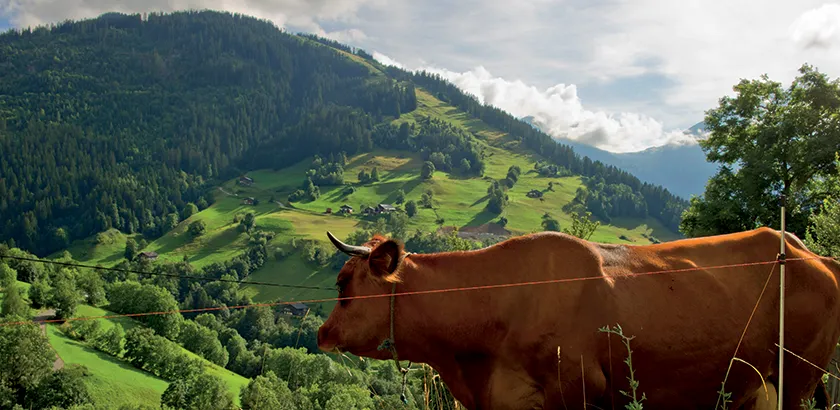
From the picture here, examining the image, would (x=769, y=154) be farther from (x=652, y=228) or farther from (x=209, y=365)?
(x=652, y=228)

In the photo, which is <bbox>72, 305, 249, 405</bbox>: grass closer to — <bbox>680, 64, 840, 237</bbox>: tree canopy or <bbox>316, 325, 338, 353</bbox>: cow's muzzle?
<bbox>680, 64, 840, 237</bbox>: tree canopy

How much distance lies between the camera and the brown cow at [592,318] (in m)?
4.66

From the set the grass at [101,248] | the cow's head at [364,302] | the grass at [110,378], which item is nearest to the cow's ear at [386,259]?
the cow's head at [364,302]

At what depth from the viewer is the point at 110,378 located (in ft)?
225

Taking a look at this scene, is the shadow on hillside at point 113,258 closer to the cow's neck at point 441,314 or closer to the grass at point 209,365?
the grass at point 209,365

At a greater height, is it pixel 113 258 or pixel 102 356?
pixel 102 356

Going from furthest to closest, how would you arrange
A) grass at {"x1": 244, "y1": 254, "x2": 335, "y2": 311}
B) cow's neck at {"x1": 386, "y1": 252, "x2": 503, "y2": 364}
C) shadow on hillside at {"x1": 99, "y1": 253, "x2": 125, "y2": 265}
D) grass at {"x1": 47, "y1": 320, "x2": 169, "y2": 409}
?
shadow on hillside at {"x1": 99, "y1": 253, "x2": 125, "y2": 265} → grass at {"x1": 244, "y1": 254, "x2": 335, "y2": 311} → grass at {"x1": 47, "y1": 320, "x2": 169, "y2": 409} → cow's neck at {"x1": 386, "y1": 252, "x2": 503, "y2": 364}

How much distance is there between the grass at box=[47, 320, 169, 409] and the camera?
63.6 metres

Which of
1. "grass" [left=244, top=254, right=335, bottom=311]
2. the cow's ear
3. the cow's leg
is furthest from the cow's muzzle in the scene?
"grass" [left=244, top=254, right=335, bottom=311]

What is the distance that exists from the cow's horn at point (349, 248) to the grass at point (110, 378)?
6676cm

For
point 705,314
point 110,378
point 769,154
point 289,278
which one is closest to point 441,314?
point 705,314

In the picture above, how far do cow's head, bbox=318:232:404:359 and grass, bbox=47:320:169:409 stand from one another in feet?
217

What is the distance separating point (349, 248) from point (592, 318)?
7.91ft

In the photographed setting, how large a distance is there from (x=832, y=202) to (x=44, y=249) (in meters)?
218
